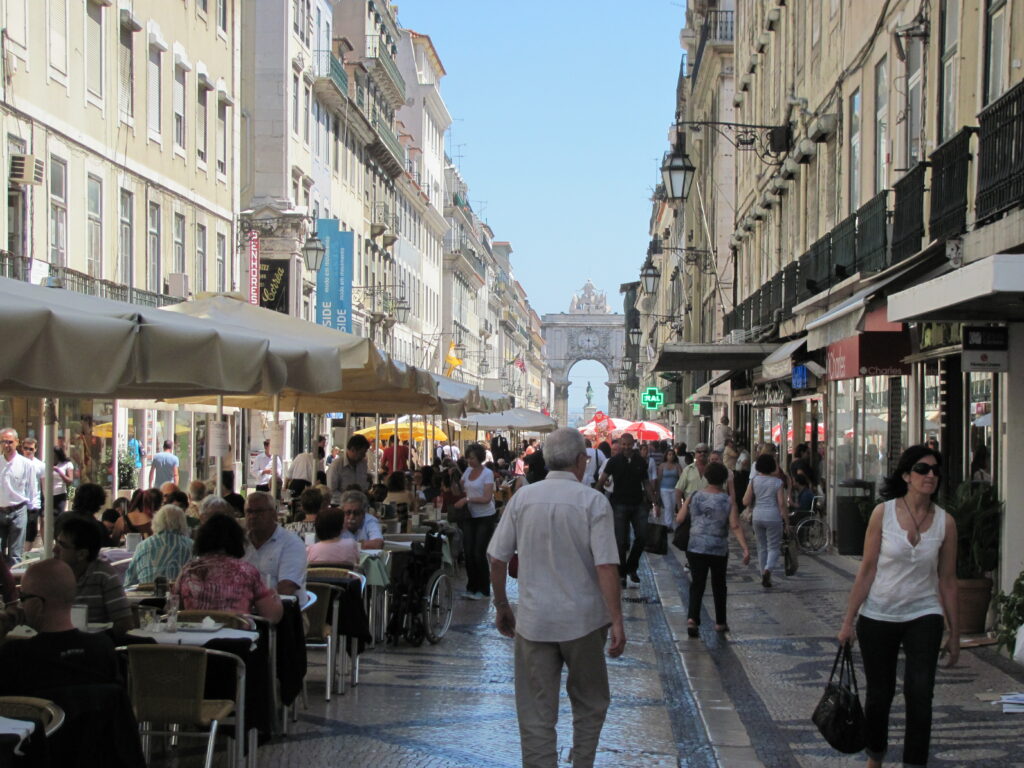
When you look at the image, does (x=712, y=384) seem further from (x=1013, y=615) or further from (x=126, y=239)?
(x=1013, y=615)

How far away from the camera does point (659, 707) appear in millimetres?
9891

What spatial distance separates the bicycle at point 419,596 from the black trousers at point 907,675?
5.66 meters

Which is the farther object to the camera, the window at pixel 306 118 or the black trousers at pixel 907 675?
the window at pixel 306 118

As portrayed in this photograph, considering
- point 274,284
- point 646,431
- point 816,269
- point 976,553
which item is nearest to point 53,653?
point 976,553

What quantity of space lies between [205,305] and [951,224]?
7.16 meters

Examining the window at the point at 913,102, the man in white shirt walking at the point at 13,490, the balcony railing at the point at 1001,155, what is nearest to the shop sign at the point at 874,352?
the window at the point at 913,102

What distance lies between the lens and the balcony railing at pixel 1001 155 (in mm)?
11656

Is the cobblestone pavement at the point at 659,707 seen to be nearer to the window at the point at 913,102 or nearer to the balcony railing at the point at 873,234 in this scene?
the balcony railing at the point at 873,234

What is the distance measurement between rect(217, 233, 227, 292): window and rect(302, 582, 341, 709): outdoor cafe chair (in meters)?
24.8

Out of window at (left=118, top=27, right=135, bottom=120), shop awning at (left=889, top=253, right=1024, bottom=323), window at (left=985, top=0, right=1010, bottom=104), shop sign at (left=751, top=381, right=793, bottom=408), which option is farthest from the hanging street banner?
shop awning at (left=889, top=253, right=1024, bottom=323)

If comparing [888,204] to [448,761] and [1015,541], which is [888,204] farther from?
[448,761]

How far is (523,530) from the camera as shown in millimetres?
6789

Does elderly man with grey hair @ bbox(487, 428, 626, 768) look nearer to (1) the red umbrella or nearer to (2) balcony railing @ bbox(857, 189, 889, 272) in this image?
(2) balcony railing @ bbox(857, 189, 889, 272)

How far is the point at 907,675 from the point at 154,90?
79.2 feet
